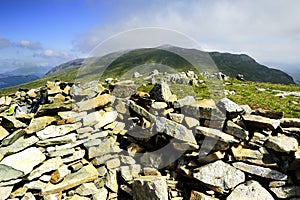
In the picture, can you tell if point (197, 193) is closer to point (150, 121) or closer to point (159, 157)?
point (159, 157)

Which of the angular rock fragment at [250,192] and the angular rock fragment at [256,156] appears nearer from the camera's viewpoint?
the angular rock fragment at [250,192]

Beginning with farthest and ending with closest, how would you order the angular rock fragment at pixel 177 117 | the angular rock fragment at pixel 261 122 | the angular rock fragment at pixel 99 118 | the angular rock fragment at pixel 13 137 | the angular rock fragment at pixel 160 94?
the angular rock fragment at pixel 160 94 → the angular rock fragment at pixel 177 117 → the angular rock fragment at pixel 99 118 → the angular rock fragment at pixel 261 122 → the angular rock fragment at pixel 13 137

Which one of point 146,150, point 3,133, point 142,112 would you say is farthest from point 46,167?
point 142,112

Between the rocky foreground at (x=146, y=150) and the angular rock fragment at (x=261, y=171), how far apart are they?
1.6 inches

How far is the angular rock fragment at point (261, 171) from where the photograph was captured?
10.5 meters

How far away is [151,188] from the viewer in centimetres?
1078

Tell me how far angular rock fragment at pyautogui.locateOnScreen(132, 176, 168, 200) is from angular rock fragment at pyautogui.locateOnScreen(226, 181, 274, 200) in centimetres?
286

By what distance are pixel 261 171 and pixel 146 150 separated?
5623mm

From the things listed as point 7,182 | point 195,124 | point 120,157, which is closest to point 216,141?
point 195,124

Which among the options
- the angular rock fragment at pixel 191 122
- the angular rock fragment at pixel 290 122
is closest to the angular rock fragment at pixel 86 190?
the angular rock fragment at pixel 191 122

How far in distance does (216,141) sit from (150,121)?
3.46 metres

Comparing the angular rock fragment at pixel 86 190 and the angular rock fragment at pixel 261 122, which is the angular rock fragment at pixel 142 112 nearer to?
the angular rock fragment at pixel 86 190

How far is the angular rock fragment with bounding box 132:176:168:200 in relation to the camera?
35.1 feet

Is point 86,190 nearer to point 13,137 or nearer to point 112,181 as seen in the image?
point 112,181
